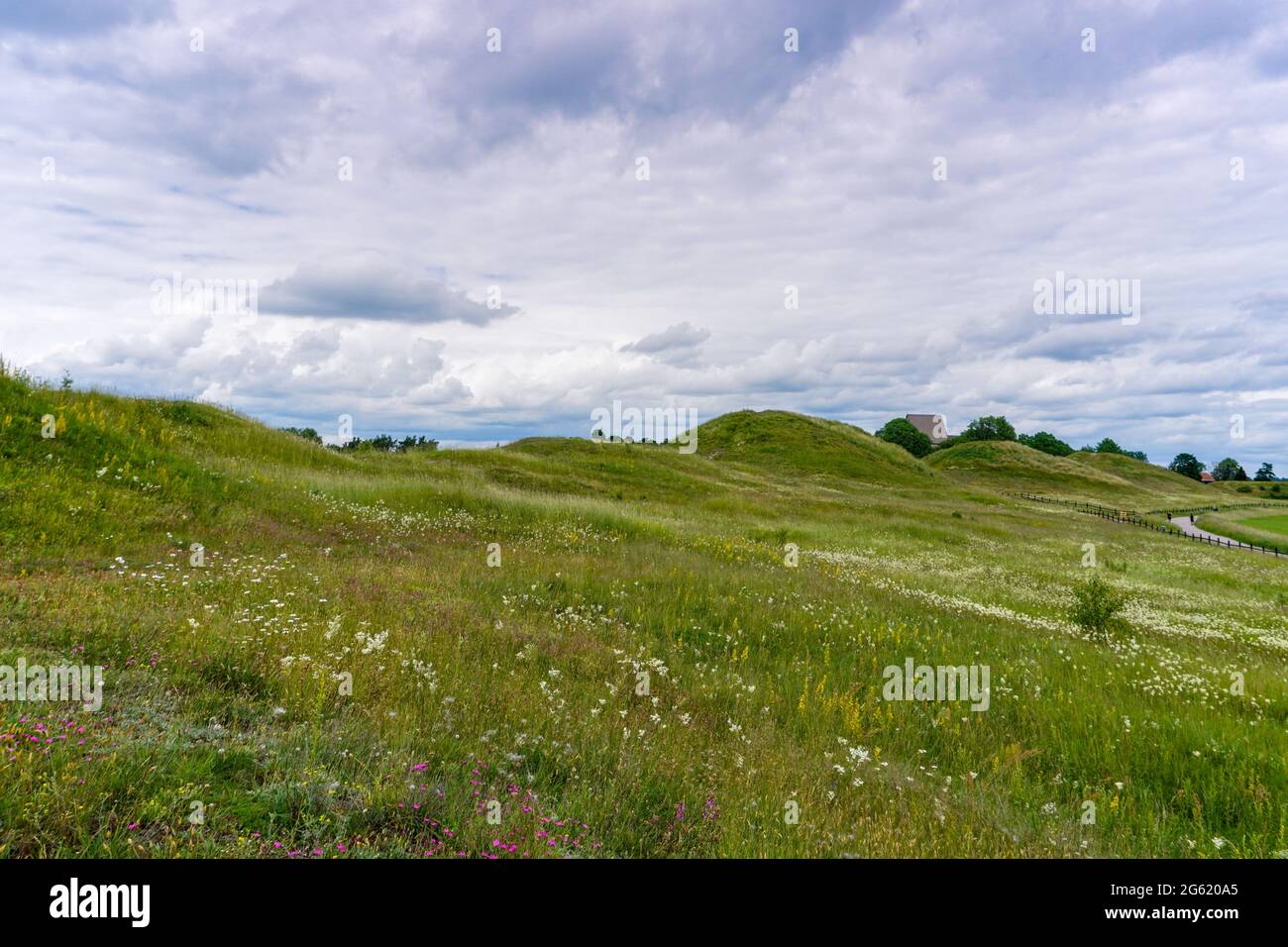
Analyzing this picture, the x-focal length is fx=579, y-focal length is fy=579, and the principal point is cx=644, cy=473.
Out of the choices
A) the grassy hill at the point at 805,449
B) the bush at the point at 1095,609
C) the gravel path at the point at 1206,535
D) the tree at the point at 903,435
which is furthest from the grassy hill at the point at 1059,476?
the bush at the point at 1095,609

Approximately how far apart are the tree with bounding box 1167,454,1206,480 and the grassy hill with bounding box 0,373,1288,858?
23443 centimetres

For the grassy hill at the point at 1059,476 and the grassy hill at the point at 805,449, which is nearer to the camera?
the grassy hill at the point at 805,449

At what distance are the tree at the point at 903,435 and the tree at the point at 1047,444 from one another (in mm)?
49100

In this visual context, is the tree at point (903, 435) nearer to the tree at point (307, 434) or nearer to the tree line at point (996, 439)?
the tree line at point (996, 439)

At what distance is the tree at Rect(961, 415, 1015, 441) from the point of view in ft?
558

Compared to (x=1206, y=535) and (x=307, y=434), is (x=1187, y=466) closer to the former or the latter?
(x=1206, y=535)

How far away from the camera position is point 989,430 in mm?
170750

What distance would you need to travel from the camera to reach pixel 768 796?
16.1 ft

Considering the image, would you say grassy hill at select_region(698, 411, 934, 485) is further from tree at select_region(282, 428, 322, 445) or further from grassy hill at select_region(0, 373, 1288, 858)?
grassy hill at select_region(0, 373, 1288, 858)

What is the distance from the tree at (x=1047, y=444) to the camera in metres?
178

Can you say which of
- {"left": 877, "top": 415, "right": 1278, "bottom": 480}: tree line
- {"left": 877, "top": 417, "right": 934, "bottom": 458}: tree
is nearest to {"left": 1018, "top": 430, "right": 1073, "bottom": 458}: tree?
{"left": 877, "top": 415, "right": 1278, "bottom": 480}: tree line

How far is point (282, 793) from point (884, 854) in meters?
4.18

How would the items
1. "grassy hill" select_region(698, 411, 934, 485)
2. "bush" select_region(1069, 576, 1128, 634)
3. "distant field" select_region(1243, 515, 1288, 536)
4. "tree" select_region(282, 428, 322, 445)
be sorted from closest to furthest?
"bush" select_region(1069, 576, 1128, 634), "tree" select_region(282, 428, 322, 445), "distant field" select_region(1243, 515, 1288, 536), "grassy hill" select_region(698, 411, 934, 485)

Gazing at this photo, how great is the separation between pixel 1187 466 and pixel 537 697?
25958cm
